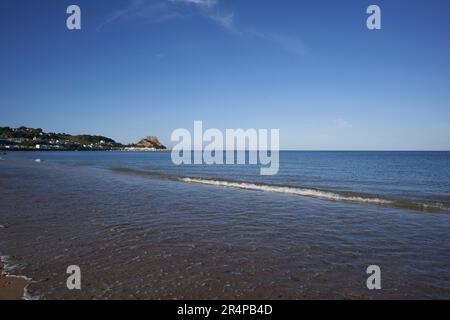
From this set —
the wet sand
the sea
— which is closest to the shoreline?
the wet sand

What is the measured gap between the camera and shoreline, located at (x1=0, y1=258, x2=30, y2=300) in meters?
6.59

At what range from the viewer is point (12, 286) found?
705cm

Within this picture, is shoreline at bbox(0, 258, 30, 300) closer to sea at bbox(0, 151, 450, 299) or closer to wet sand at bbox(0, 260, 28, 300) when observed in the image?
wet sand at bbox(0, 260, 28, 300)

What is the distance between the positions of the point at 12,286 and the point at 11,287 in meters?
0.04

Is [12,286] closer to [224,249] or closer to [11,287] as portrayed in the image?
[11,287]

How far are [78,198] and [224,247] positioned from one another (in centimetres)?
1381

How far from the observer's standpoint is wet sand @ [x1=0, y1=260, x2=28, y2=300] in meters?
6.59

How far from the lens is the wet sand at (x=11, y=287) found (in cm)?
659

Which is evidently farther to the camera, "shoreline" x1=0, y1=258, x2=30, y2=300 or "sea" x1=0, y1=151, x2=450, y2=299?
"sea" x1=0, y1=151, x2=450, y2=299

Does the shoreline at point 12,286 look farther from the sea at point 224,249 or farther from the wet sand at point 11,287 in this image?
the sea at point 224,249
